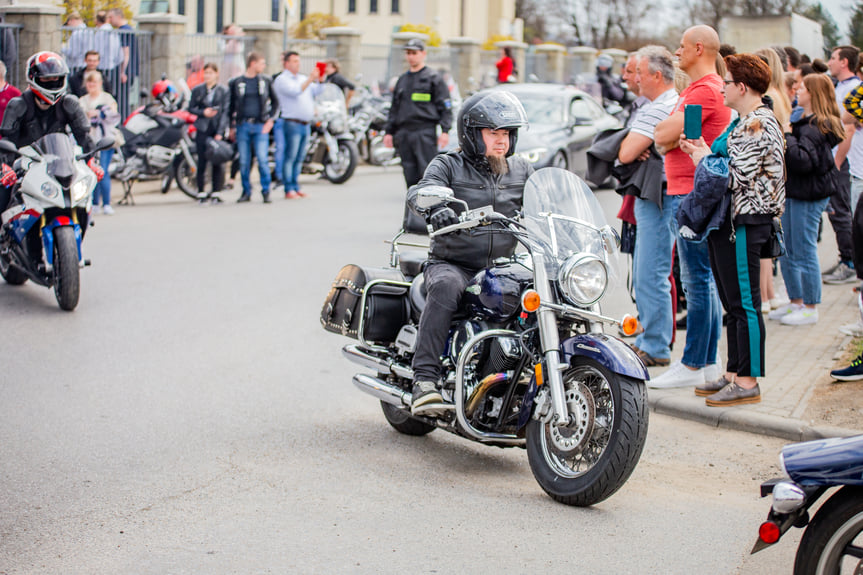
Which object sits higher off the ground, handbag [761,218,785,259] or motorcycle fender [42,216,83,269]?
handbag [761,218,785,259]

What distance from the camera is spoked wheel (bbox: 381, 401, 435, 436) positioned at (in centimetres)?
623

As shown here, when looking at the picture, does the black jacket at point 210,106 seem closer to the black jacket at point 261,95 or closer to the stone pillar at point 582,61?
the black jacket at point 261,95

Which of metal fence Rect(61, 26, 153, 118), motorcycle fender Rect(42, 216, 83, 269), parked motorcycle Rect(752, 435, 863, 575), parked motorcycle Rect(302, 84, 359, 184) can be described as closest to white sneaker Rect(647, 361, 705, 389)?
parked motorcycle Rect(752, 435, 863, 575)

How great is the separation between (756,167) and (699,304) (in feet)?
3.54

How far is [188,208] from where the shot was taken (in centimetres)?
1593

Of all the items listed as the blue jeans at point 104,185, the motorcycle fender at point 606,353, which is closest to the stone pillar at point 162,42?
the blue jeans at point 104,185

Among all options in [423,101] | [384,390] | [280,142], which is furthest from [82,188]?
[280,142]

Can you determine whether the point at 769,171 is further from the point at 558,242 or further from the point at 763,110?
the point at 558,242

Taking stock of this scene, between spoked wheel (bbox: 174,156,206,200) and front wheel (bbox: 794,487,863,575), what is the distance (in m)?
14.1

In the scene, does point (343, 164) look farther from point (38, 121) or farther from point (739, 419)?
point (739, 419)

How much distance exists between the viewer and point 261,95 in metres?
16.4

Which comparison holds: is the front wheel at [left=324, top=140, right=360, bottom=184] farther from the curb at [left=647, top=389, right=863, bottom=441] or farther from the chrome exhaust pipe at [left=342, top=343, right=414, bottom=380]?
the chrome exhaust pipe at [left=342, top=343, right=414, bottom=380]

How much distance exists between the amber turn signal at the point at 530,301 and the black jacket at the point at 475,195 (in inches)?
24.6

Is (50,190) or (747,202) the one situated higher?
(747,202)
